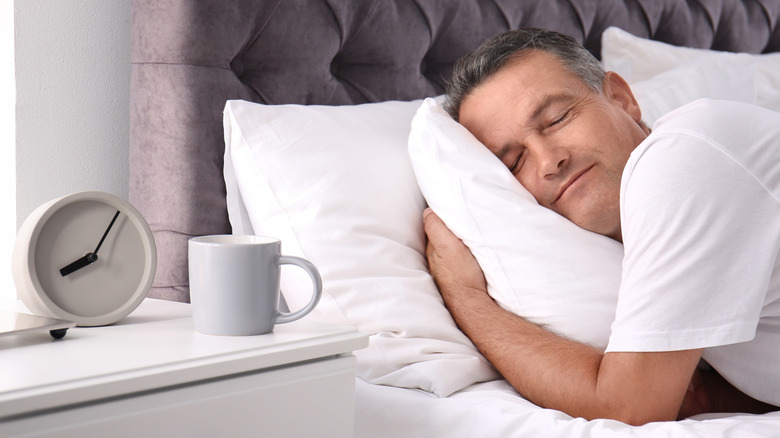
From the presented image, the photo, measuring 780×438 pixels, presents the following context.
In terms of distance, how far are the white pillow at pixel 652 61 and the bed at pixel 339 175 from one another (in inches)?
10.8

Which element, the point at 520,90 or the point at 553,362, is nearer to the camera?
the point at 553,362

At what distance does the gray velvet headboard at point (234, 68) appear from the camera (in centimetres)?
128

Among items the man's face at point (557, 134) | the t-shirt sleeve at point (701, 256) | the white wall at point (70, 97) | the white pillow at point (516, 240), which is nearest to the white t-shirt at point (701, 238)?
the t-shirt sleeve at point (701, 256)

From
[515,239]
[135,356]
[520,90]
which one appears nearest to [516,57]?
[520,90]

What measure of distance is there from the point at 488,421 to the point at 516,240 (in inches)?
11.6

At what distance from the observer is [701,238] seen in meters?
0.93

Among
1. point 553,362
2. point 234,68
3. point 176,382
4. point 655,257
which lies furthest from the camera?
point 234,68

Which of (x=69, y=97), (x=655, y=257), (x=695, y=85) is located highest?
(x=695, y=85)

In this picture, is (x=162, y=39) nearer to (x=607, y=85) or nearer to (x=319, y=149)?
(x=319, y=149)

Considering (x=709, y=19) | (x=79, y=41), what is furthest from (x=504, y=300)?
(x=709, y=19)

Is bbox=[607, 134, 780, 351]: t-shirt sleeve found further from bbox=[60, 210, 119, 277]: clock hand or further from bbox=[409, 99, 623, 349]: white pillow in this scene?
bbox=[60, 210, 119, 277]: clock hand

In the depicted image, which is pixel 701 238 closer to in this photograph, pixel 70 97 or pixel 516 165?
pixel 516 165

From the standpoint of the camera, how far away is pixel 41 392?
64 cm

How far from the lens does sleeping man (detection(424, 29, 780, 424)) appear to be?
92 centimetres
